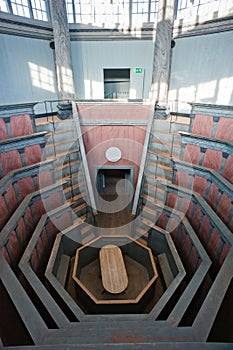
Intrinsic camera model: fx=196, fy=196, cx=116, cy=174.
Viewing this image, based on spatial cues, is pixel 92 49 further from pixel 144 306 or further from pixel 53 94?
pixel 144 306

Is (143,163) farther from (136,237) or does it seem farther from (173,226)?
(136,237)

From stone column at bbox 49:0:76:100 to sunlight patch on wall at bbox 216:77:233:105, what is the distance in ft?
18.0

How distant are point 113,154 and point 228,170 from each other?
3471mm

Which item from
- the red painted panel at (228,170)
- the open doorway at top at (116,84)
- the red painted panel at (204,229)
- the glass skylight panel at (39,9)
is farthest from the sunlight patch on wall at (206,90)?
the glass skylight panel at (39,9)

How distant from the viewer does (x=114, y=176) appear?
28.1ft

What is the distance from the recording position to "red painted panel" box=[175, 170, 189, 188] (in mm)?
4981

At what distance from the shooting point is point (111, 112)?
20.4ft

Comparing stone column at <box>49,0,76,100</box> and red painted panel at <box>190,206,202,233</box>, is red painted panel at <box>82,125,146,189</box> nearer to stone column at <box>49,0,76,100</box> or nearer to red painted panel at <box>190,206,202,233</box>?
stone column at <box>49,0,76,100</box>

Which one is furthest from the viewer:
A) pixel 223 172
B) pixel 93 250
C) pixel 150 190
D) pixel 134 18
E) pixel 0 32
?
pixel 134 18

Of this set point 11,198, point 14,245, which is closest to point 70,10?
point 11,198

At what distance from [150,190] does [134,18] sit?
6.87 meters

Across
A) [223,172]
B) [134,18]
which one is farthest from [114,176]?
[134,18]

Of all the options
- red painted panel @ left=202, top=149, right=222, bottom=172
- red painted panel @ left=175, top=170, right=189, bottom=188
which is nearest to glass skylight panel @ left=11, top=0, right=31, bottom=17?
red painted panel @ left=175, top=170, right=189, bottom=188

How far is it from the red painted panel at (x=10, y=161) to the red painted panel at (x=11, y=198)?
1.56 ft
